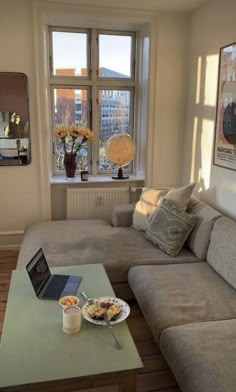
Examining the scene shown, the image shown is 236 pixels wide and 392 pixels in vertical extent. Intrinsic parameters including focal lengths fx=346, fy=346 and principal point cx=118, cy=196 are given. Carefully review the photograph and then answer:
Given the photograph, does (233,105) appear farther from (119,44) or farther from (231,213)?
(119,44)

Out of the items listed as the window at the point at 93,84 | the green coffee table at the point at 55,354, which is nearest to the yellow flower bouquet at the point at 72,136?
the window at the point at 93,84

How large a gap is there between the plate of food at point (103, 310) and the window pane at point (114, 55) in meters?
2.75

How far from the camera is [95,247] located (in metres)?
2.77

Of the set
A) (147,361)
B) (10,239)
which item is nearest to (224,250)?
(147,361)

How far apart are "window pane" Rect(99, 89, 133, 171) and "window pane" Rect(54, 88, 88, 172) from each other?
187mm

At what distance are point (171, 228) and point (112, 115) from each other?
174 centimetres

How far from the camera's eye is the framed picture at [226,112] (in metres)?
2.72

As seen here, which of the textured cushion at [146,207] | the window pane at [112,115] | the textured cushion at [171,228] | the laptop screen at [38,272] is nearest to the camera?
the laptop screen at [38,272]

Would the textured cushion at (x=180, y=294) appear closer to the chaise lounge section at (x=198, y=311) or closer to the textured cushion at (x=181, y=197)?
the chaise lounge section at (x=198, y=311)

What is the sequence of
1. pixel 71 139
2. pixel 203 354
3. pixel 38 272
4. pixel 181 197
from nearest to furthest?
1. pixel 203 354
2. pixel 38 272
3. pixel 181 197
4. pixel 71 139

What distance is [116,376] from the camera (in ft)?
4.48

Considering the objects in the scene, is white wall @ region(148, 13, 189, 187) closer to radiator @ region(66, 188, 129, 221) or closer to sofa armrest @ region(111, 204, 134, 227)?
radiator @ region(66, 188, 129, 221)

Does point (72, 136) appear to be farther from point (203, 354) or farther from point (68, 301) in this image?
point (203, 354)

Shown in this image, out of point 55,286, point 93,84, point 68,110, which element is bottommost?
point 55,286
